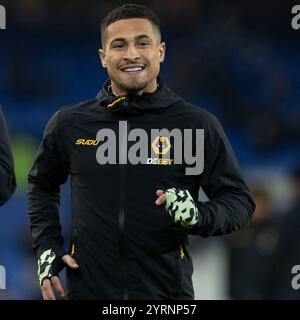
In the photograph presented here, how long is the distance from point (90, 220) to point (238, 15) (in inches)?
161

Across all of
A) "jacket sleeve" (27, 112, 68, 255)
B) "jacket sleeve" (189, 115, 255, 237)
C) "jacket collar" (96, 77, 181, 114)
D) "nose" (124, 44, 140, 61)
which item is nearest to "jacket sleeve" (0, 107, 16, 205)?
"jacket sleeve" (27, 112, 68, 255)

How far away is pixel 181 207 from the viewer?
2.84m

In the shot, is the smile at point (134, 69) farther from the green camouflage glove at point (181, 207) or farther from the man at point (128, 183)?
the green camouflage glove at point (181, 207)

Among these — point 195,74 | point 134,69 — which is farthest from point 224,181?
point 195,74

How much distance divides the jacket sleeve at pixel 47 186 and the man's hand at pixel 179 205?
0.53 meters

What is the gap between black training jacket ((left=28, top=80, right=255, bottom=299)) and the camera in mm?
3027

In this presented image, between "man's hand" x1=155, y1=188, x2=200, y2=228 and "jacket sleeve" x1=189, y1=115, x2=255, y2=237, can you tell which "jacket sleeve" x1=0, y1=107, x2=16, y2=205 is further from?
"jacket sleeve" x1=189, y1=115, x2=255, y2=237

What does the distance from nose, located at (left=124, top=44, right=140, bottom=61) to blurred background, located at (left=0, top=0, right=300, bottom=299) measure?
325 centimetres

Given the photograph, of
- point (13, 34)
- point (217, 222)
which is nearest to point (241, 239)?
point (13, 34)

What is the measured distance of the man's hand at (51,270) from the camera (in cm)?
304

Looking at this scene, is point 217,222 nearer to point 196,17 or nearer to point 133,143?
point 133,143

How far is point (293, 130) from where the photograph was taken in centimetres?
680

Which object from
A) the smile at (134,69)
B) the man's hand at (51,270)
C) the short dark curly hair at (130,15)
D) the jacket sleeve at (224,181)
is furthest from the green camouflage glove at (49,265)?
the short dark curly hair at (130,15)

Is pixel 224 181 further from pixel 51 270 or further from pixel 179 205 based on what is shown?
pixel 51 270
